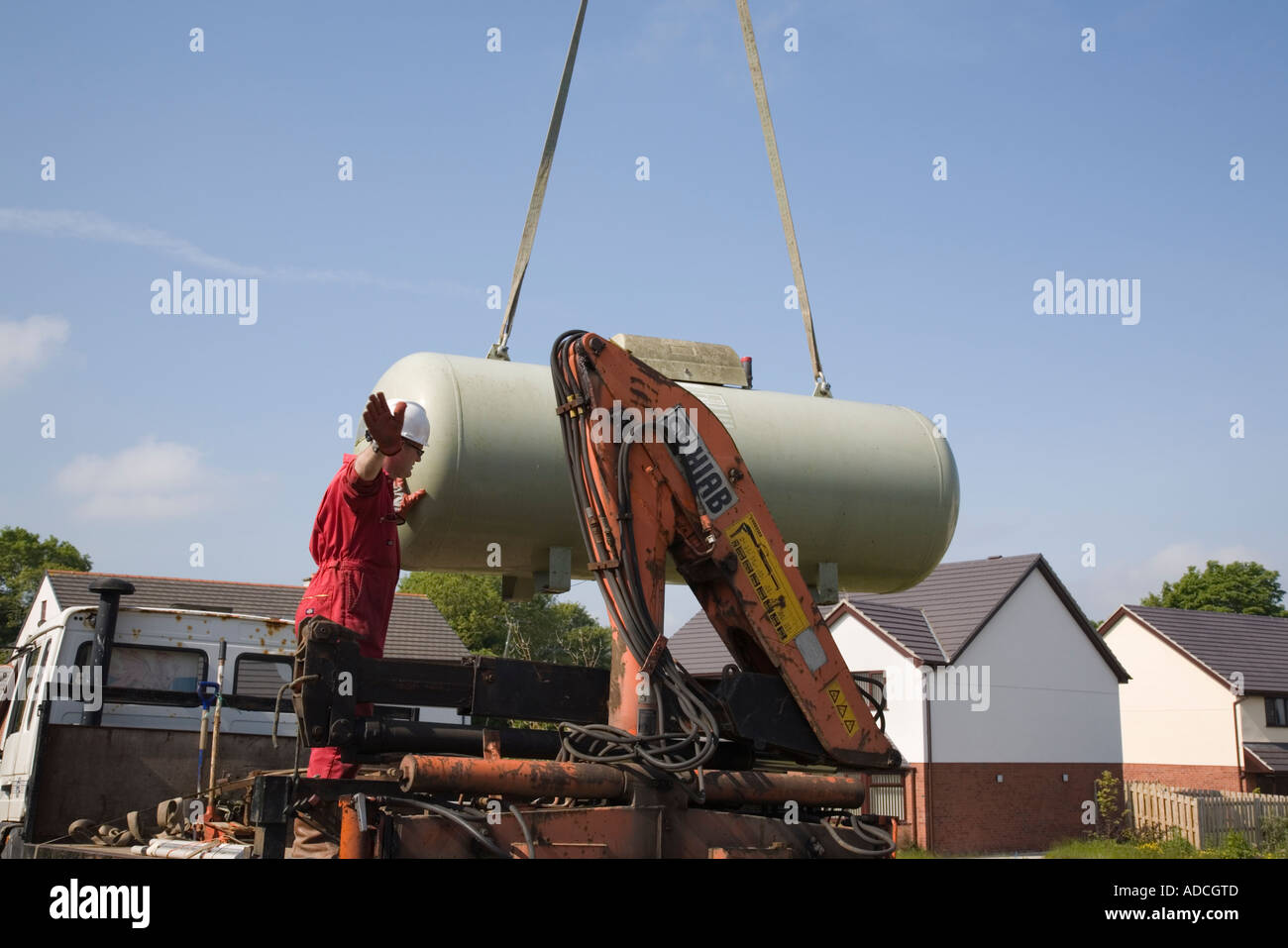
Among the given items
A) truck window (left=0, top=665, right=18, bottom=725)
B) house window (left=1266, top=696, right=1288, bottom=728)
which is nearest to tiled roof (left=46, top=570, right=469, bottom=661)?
truck window (left=0, top=665, right=18, bottom=725)

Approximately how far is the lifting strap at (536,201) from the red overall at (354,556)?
1.30m

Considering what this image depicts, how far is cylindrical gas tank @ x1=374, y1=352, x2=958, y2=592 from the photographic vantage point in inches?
237

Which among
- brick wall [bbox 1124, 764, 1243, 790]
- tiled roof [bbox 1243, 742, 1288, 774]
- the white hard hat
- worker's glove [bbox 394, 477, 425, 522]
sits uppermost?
the white hard hat

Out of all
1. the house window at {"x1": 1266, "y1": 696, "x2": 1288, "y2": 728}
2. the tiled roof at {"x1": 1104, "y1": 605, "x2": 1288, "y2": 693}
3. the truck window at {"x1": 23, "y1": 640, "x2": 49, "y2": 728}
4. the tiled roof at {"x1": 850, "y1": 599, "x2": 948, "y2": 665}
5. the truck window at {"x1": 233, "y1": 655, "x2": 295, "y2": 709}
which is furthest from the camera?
the tiled roof at {"x1": 1104, "y1": 605, "x2": 1288, "y2": 693}

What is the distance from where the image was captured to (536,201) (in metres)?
7.18

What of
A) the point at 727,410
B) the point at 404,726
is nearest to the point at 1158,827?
the point at 727,410

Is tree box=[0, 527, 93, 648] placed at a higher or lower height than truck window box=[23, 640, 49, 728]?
higher

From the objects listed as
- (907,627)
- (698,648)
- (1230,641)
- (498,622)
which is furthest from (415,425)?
(498,622)

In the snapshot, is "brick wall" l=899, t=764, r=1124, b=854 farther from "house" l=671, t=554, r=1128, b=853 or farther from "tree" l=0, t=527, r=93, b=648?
"tree" l=0, t=527, r=93, b=648

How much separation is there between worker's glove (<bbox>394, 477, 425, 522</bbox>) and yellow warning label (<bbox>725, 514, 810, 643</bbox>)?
161 cm

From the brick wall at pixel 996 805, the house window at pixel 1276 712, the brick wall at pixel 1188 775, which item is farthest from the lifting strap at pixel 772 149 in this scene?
the house window at pixel 1276 712

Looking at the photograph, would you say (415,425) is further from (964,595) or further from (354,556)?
(964,595)
